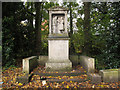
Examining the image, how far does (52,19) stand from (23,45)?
424 cm

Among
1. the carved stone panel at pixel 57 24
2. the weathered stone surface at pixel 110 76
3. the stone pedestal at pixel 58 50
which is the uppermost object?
the carved stone panel at pixel 57 24

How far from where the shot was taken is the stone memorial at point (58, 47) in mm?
5426

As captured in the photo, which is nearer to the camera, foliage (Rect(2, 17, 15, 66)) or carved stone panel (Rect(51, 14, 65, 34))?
carved stone panel (Rect(51, 14, 65, 34))

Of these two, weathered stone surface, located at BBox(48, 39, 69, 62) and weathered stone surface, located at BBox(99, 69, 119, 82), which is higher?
weathered stone surface, located at BBox(48, 39, 69, 62)

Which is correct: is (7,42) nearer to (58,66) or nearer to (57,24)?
(57,24)

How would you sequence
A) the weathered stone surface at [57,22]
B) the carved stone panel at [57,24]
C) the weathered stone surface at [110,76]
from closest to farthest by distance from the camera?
the weathered stone surface at [110,76], the weathered stone surface at [57,22], the carved stone panel at [57,24]

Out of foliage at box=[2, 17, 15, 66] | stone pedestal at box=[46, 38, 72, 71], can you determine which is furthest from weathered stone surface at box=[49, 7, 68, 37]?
foliage at box=[2, 17, 15, 66]

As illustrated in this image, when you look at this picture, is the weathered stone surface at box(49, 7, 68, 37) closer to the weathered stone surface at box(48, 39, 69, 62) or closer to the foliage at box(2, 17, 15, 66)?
the weathered stone surface at box(48, 39, 69, 62)

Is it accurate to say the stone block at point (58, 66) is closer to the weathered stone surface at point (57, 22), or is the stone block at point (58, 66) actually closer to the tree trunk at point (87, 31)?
the weathered stone surface at point (57, 22)

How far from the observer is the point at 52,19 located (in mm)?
5961

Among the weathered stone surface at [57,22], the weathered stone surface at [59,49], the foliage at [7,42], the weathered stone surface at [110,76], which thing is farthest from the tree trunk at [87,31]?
the foliage at [7,42]

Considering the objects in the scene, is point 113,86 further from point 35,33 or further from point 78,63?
point 35,33

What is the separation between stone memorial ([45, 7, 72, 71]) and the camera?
543cm

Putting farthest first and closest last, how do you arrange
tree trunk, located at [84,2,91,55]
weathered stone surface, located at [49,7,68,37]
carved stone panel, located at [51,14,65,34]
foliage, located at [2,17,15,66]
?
tree trunk, located at [84,2,91,55]
foliage, located at [2,17,15,66]
carved stone panel, located at [51,14,65,34]
weathered stone surface, located at [49,7,68,37]
